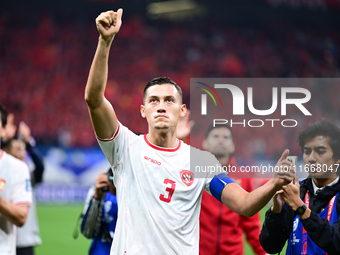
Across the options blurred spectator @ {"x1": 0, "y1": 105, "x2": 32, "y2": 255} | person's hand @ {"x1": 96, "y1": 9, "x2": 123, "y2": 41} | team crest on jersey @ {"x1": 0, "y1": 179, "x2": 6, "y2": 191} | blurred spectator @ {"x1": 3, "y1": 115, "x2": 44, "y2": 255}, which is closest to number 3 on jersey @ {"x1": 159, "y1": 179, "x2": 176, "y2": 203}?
person's hand @ {"x1": 96, "y1": 9, "x2": 123, "y2": 41}

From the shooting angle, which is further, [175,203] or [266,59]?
[266,59]

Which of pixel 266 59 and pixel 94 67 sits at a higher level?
pixel 266 59

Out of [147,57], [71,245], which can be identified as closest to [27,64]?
[147,57]

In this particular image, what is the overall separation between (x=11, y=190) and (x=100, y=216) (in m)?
0.80

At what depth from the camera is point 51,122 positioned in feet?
57.0

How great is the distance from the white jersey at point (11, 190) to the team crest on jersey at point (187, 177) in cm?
156

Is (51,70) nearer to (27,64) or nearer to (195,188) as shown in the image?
(27,64)

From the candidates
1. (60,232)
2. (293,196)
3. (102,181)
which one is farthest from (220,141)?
(60,232)

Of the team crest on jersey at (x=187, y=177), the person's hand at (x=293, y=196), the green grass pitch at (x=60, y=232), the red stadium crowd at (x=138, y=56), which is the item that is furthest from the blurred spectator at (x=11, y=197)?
the red stadium crowd at (x=138, y=56)

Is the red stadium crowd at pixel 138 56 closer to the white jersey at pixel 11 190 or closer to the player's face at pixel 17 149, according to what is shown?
the player's face at pixel 17 149

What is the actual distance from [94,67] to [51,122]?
16.0 metres

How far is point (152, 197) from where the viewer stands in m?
2.39

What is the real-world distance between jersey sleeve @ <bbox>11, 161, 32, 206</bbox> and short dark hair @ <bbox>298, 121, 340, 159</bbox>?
2285 millimetres

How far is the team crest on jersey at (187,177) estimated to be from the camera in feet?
8.13
